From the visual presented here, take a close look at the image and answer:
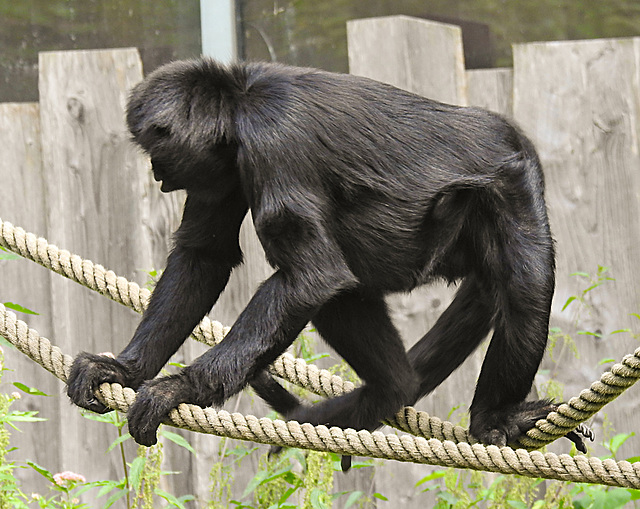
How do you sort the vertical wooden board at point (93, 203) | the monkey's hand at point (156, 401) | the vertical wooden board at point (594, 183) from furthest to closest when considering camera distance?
the vertical wooden board at point (93, 203)
the vertical wooden board at point (594, 183)
the monkey's hand at point (156, 401)

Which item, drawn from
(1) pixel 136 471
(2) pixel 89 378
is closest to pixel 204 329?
(1) pixel 136 471

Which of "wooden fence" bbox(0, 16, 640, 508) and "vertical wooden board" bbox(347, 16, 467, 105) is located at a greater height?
"vertical wooden board" bbox(347, 16, 467, 105)

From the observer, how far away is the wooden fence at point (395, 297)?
478 centimetres

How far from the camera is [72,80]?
489 centimetres

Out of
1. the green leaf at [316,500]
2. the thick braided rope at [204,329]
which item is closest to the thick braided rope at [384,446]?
the thick braided rope at [204,329]

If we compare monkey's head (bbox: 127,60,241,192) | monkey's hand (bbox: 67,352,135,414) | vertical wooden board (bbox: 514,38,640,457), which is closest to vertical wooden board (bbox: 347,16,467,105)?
vertical wooden board (bbox: 514,38,640,457)

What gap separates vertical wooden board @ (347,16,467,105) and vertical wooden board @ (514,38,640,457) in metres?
0.48

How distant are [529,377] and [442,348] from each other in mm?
504

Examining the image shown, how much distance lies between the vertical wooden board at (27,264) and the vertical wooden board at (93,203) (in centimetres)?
10

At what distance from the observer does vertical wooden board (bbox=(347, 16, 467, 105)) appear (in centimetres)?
482

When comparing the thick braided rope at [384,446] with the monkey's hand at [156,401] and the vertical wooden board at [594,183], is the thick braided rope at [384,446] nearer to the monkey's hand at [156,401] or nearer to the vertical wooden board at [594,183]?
the monkey's hand at [156,401]

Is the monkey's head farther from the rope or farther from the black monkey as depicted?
the rope

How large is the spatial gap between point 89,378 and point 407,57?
8.37 feet

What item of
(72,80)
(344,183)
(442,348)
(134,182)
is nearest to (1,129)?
(72,80)
